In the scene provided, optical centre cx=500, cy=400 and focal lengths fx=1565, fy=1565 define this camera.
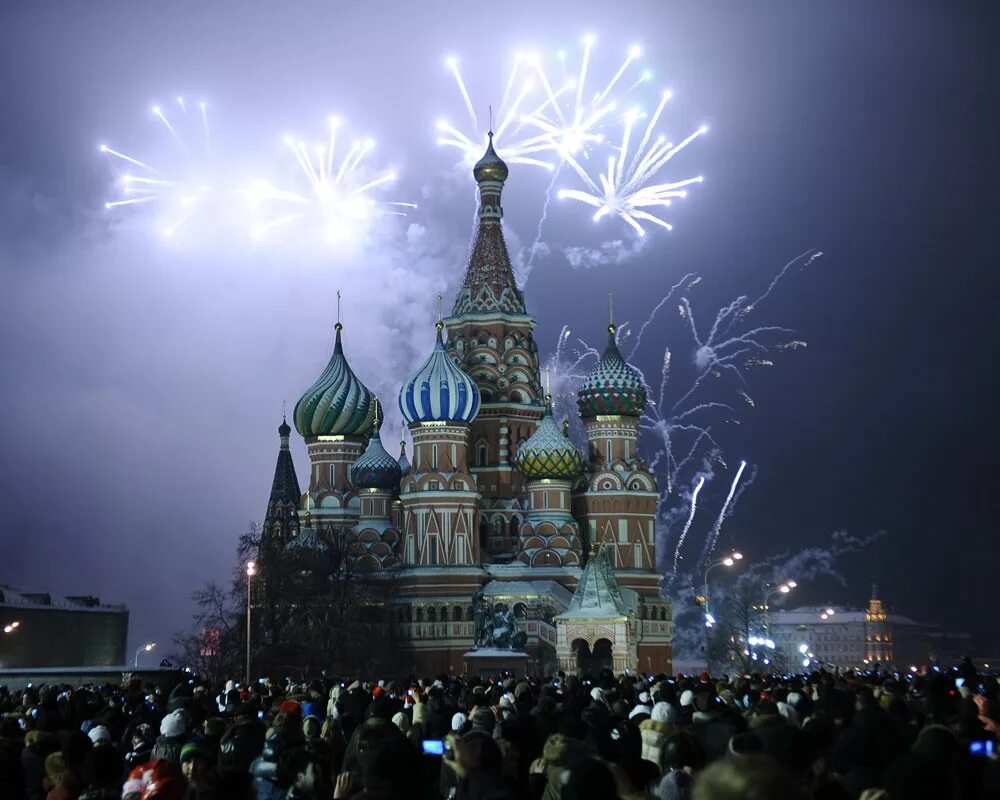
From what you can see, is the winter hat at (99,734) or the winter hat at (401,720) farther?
the winter hat at (401,720)

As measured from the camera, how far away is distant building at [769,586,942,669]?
285 ft

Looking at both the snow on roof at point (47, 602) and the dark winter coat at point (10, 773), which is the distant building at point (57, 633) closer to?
the snow on roof at point (47, 602)

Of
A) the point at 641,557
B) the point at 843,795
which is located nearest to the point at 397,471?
the point at 641,557

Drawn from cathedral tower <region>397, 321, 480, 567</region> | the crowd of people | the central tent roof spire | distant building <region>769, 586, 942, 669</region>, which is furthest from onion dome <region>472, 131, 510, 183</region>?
the crowd of people

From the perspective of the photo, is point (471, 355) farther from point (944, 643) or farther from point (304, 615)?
point (944, 643)

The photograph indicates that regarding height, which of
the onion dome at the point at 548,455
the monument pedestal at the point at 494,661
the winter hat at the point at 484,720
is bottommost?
the winter hat at the point at 484,720

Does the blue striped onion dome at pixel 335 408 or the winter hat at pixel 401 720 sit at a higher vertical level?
the blue striped onion dome at pixel 335 408

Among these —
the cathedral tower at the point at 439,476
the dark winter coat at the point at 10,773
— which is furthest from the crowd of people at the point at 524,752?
the cathedral tower at the point at 439,476

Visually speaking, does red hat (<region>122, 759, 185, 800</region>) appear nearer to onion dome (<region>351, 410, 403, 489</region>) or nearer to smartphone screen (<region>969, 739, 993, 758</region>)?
smartphone screen (<region>969, 739, 993, 758</region>)

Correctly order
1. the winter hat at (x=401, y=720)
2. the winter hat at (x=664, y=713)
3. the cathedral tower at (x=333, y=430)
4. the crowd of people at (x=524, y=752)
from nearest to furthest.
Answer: the crowd of people at (x=524, y=752) < the winter hat at (x=664, y=713) < the winter hat at (x=401, y=720) < the cathedral tower at (x=333, y=430)

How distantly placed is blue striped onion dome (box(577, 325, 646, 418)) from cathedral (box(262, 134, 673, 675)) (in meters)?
0.06

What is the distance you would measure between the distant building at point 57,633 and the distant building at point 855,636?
38.2 metres

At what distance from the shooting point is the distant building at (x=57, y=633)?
49.8m

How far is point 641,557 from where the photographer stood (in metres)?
60.0
